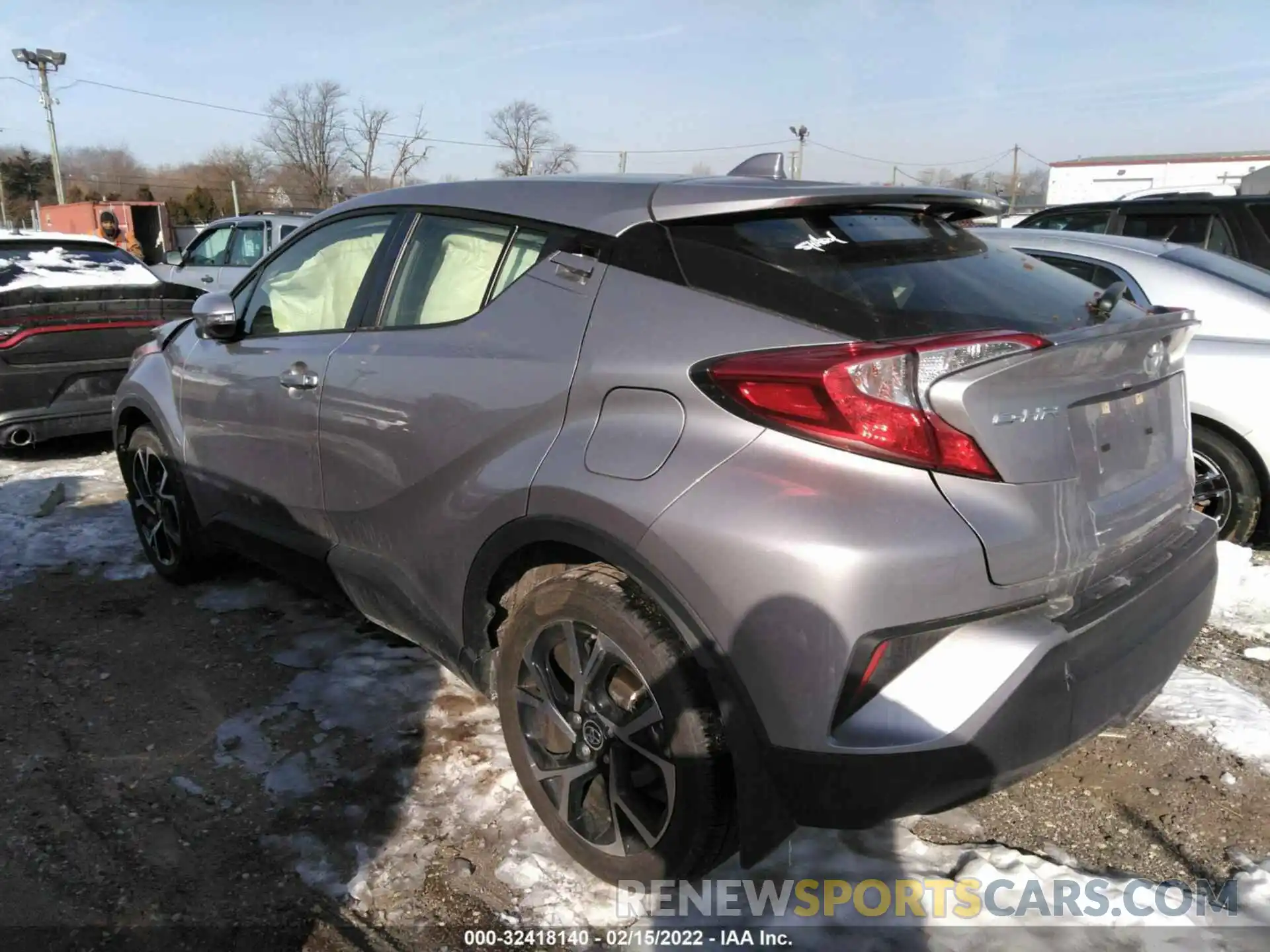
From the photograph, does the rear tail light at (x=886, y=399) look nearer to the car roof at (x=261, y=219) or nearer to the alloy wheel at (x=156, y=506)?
the alloy wheel at (x=156, y=506)

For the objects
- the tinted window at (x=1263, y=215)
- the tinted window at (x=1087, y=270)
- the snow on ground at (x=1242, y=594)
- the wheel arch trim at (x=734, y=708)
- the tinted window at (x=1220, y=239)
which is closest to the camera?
the wheel arch trim at (x=734, y=708)

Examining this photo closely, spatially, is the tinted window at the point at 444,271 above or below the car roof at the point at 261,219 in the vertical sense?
below

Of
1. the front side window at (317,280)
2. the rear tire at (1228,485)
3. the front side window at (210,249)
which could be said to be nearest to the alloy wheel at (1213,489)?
the rear tire at (1228,485)

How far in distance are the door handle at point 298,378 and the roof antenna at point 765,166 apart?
1.55m

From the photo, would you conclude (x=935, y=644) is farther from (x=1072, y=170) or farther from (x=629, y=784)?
(x=1072, y=170)

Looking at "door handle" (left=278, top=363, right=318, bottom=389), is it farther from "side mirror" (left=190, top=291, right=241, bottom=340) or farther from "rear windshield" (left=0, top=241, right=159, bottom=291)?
"rear windshield" (left=0, top=241, right=159, bottom=291)

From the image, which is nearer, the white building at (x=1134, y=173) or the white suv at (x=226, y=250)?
the white suv at (x=226, y=250)

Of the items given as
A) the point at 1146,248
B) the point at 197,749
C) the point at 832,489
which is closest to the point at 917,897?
the point at 832,489

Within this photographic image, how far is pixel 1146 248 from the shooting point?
4.68m

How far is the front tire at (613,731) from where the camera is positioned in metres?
2.05

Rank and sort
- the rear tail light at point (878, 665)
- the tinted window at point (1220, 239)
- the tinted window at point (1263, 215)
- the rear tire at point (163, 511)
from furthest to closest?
the tinted window at point (1220, 239) < the tinted window at point (1263, 215) < the rear tire at point (163, 511) < the rear tail light at point (878, 665)

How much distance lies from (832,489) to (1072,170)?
43.9 metres

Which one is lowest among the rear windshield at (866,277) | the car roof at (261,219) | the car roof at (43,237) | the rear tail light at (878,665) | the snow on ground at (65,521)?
the snow on ground at (65,521)

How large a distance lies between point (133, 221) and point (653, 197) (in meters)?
30.6
